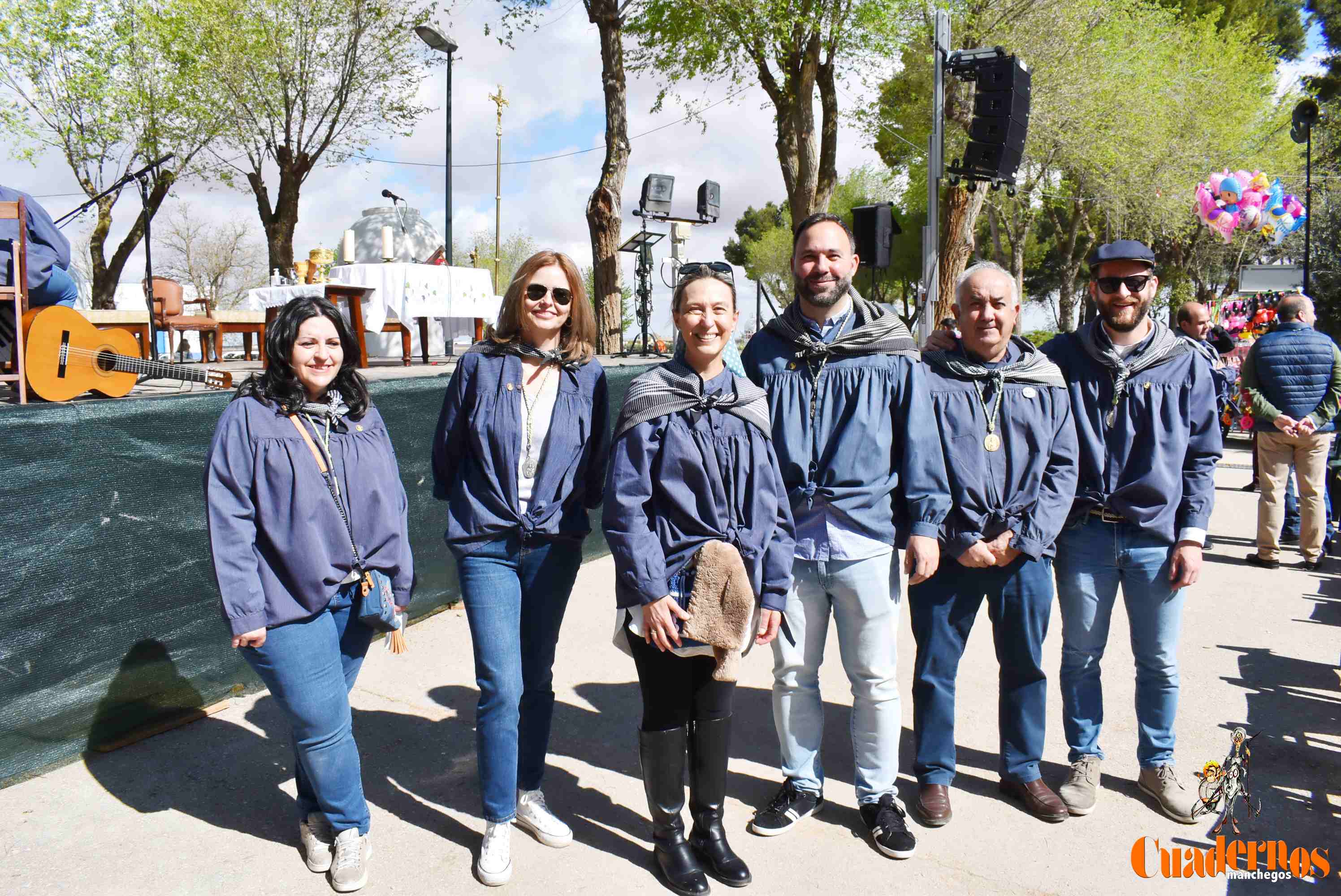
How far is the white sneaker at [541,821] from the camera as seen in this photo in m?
2.87

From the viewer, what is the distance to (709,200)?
1291 cm

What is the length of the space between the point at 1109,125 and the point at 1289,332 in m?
17.8

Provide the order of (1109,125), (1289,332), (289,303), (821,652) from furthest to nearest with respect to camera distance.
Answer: (1109,125)
(1289,332)
(821,652)
(289,303)

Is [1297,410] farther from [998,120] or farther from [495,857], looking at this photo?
[495,857]

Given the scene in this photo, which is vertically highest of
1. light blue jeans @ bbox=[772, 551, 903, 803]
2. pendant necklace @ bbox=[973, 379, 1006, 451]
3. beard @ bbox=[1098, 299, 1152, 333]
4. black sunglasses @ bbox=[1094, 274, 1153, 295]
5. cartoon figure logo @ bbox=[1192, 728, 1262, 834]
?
black sunglasses @ bbox=[1094, 274, 1153, 295]

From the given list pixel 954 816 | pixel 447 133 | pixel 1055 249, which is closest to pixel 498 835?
pixel 954 816

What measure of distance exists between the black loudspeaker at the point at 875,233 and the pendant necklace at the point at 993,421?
676cm

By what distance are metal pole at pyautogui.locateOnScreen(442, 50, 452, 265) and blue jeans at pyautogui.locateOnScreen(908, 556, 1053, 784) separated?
633 inches

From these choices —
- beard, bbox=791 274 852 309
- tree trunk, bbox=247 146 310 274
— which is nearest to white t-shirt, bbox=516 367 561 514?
beard, bbox=791 274 852 309

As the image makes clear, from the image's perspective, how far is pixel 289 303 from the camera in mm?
2660

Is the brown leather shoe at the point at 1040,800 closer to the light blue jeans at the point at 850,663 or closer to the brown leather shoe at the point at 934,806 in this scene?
the brown leather shoe at the point at 934,806

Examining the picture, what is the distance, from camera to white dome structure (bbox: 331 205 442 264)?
18.3 m

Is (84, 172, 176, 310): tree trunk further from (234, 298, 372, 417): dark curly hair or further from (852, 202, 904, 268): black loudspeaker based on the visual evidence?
(234, 298, 372, 417): dark curly hair

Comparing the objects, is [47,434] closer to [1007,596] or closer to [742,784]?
[742,784]
